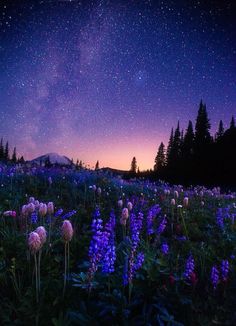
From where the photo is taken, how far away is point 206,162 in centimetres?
4169

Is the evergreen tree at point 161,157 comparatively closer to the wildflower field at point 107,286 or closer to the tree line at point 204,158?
the tree line at point 204,158

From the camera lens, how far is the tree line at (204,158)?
38.4 meters

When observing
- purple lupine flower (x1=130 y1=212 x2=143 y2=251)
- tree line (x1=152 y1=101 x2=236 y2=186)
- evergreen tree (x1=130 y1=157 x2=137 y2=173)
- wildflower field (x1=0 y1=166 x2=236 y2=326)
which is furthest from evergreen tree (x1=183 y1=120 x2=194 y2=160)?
wildflower field (x1=0 y1=166 x2=236 y2=326)

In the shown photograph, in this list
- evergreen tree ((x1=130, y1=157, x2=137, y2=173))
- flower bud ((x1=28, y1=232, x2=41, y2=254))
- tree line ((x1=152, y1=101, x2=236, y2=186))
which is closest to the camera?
flower bud ((x1=28, y1=232, x2=41, y2=254))

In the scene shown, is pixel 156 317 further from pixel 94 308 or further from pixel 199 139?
pixel 199 139

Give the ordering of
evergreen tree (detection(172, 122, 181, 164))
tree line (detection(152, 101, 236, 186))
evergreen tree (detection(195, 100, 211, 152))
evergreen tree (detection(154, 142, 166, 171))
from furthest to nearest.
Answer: evergreen tree (detection(154, 142, 166, 171)) < evergreen tree (detection(172, 122, 181, 164)) < evergreen tree (detection(195, 100, 211, 152)) < tree line (detection(152, 101, 236, 186))

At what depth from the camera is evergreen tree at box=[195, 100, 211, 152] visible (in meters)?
50.1

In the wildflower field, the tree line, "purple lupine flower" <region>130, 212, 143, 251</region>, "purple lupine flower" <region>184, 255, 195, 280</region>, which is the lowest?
the wildflower field

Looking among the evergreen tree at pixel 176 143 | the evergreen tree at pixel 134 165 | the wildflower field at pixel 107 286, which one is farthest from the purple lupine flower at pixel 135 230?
the evergreen tree at pixel 134 165

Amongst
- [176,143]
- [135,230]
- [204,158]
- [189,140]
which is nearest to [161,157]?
[176,143]

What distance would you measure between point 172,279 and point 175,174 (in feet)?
145

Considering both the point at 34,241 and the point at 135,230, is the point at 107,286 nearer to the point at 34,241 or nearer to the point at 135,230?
the point at 135,230

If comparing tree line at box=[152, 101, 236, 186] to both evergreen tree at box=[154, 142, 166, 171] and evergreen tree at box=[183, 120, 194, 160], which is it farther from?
evergreen tree at box=[154, 142, 166, 171]

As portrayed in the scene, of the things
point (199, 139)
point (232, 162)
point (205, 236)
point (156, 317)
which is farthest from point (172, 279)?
point (199, 139)
